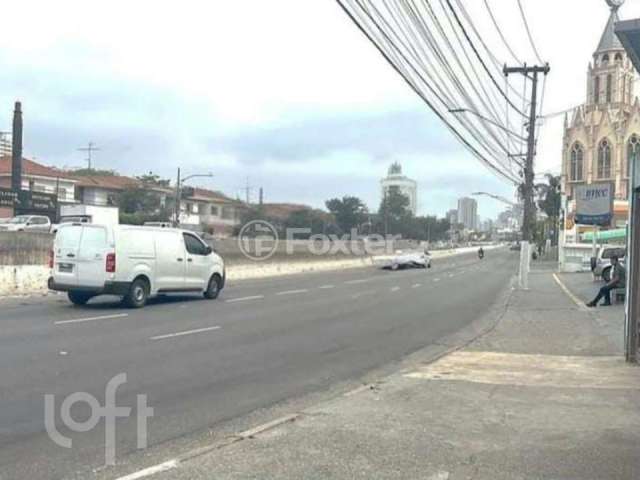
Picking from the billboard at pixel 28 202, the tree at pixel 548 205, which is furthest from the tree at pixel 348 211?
the billboard at pixel 28 202

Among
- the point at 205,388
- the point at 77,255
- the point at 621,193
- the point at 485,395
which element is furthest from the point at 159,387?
the point at 621,193

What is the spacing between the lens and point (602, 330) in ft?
52.1

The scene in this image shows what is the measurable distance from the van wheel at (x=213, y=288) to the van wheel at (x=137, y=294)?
3.05m

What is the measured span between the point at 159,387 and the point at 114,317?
25.1 ft

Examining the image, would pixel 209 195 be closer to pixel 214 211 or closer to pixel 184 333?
pixel 214 211

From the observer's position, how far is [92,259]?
1798 cm

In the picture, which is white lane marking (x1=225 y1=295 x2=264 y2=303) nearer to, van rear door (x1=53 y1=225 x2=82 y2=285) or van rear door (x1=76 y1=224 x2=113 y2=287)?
van rear door (x1=76 y1=224 x2=113 y2=287)

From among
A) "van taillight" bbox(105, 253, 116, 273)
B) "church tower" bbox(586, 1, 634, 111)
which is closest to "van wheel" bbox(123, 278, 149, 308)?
"van taillight" bbox(105, 253, 116, 273)

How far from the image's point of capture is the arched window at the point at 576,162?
4646 inches

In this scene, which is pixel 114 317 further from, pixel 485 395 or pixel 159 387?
pixel 485 395

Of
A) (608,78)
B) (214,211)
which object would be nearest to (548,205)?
(608,78)

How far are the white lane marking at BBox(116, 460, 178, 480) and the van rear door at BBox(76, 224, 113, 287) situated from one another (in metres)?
12.7

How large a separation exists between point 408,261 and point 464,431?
47.3 meters

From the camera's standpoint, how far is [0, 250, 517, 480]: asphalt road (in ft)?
22.1
